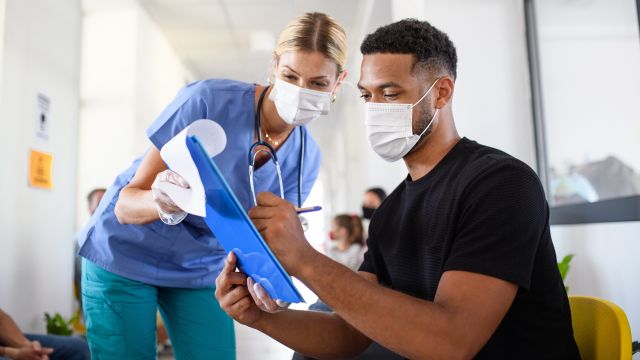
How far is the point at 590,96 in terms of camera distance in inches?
77.6

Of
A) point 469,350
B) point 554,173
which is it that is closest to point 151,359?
point 469,350

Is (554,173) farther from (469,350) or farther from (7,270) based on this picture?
(7,270)

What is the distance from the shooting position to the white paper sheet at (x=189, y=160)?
1.87ft

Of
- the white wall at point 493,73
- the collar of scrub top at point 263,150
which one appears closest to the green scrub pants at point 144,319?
the collar of scrub top at point 263,150

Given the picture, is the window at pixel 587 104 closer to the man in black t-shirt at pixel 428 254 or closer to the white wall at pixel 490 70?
the white wall at pixel 490 70

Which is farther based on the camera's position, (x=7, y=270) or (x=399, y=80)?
(x=7, y=270)

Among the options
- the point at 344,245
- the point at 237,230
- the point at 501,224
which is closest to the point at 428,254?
the point at 501,224

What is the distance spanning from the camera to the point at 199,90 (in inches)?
49.0

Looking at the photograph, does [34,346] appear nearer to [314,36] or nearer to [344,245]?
[314,36]

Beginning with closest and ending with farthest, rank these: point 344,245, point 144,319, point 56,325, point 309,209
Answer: point 309,209 < point 144,319 < point 56,325 < point 344,245

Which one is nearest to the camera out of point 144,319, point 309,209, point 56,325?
point 309,209

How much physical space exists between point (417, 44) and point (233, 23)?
13.2 ft

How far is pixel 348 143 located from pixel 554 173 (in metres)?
4.64

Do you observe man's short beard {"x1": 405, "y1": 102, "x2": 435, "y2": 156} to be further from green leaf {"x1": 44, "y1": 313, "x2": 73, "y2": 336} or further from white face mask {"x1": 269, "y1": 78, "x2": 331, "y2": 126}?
green leaf {"x1": 44, "y1": 313, "x2": 73, "y2": 336}
